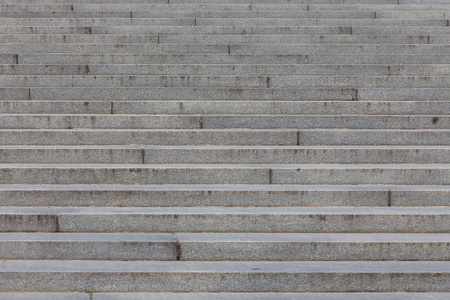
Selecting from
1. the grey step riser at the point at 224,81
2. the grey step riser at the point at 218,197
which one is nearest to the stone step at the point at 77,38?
the grey step riser at the point at 224,81

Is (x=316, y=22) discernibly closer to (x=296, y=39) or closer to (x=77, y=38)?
(x=296, y=39)

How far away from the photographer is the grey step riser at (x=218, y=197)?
576cm

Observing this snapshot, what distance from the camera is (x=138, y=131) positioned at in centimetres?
675

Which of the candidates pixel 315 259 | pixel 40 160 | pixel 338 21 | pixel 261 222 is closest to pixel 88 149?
pixel 40 160

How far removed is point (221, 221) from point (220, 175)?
74 centimetres

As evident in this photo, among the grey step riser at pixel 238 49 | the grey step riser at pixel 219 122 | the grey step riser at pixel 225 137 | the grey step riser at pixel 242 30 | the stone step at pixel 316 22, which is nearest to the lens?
the grey step riser at pixel 225 137

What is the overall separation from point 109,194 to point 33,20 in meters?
4.79

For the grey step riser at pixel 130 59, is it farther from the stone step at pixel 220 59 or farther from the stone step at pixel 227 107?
the stone step at pixel 227 107

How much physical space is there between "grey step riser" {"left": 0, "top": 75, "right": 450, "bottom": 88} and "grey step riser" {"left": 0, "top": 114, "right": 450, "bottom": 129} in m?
0.95

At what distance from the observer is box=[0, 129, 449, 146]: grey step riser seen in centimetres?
672

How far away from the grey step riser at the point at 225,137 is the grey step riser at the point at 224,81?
1309 millimetres

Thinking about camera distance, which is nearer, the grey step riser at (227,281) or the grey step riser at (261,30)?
the grey step riser at (227,281)

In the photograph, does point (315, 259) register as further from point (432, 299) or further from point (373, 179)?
point (373, 179)


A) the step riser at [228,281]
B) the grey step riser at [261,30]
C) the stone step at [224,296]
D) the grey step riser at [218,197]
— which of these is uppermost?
the grey step riser at [261,30]
